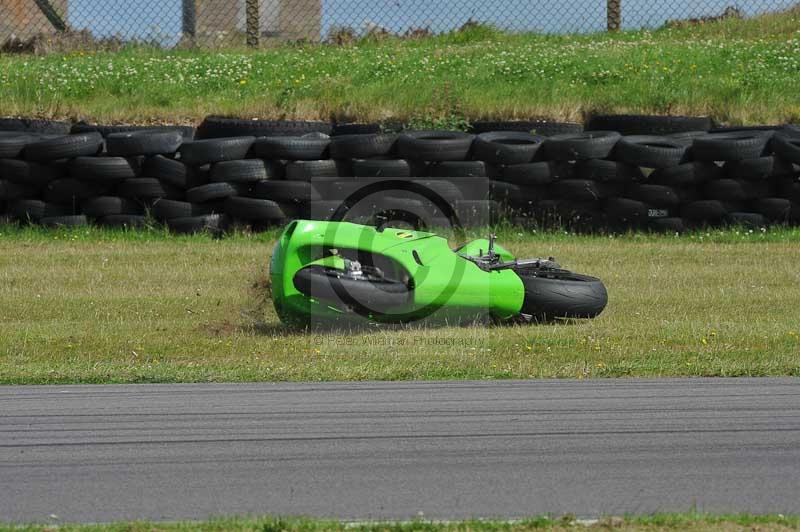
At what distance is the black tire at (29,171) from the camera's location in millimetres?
12797

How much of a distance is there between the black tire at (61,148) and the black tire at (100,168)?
0.32ft

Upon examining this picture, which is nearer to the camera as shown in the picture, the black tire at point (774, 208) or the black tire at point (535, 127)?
the black tire at point (774, 208)

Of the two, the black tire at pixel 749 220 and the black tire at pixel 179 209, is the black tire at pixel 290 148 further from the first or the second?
the black tire at pixel 749 220

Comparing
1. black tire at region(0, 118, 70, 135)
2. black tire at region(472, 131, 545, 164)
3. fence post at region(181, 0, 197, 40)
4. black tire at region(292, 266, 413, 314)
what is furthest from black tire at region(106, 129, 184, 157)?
fence post at region(181, 0, 197, 40)

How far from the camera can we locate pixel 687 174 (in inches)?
494

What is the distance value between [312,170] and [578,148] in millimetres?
2822

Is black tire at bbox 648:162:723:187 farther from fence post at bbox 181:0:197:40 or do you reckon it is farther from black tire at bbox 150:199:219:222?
fence post at bbox 181:0:197:40

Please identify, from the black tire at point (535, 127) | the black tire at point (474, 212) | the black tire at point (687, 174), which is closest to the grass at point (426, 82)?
the black tire at point (535, 127)

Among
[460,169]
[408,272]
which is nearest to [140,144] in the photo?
[460,169]

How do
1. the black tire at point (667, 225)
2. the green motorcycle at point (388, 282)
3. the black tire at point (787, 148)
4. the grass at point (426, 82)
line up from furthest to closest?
the grass at point (426, 82) < the black tire at point (667, 225) < the black tire at point (787, 148) < the green motorcycle at point (388, 282)

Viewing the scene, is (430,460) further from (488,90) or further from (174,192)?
(488,90)

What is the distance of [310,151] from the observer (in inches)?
502

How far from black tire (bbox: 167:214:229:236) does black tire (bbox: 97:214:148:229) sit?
356 mm

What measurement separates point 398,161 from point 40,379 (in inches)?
248
